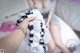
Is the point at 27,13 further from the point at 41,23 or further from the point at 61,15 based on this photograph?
the point at 61,15

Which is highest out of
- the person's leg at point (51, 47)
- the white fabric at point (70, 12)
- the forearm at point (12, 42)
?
the white fabric at point (70, 12)

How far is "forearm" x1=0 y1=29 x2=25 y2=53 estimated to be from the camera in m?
0.63

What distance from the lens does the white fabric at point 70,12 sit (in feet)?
2.44

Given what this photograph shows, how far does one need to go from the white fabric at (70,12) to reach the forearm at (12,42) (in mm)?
246

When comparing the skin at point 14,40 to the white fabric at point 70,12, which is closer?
the skin at point 14,40

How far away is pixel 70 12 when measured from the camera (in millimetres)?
757

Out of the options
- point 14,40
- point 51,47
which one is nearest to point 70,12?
point 51,47

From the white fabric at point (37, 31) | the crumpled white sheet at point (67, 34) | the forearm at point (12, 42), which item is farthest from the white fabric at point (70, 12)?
the forearm at point (12, 42)

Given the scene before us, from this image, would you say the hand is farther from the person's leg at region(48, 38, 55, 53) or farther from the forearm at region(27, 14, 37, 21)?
the person's leg at region(48, 38, 55, 53)

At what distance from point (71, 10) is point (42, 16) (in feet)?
0.58

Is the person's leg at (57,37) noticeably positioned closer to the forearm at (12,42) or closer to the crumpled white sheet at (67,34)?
the crumpled white sheet at (67,34)

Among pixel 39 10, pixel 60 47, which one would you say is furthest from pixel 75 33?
pixel 39 10

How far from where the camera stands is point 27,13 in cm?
67

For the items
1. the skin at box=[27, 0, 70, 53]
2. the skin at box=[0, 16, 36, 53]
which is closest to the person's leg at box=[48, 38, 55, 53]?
the skin at box=[27, 0, 70, 53]
